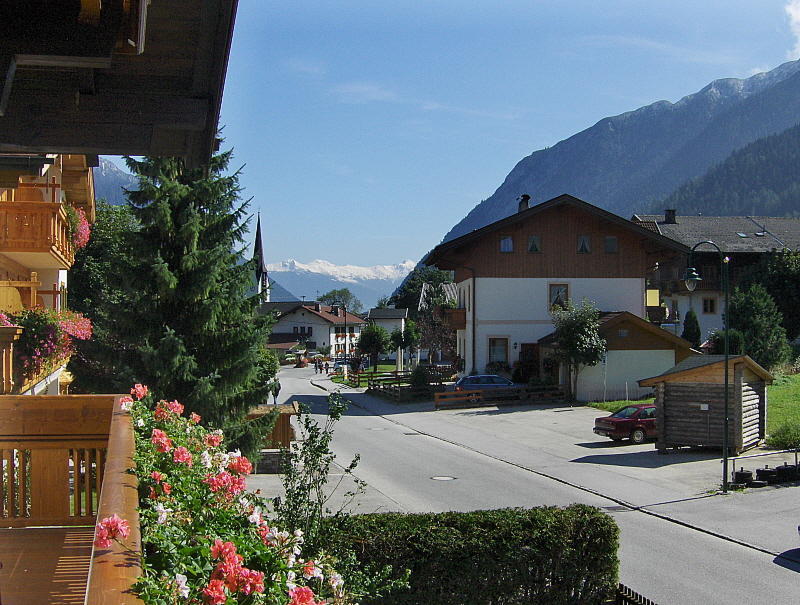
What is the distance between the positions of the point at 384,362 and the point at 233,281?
Answer: 86.2 meters

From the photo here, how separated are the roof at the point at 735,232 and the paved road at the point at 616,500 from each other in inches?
1727

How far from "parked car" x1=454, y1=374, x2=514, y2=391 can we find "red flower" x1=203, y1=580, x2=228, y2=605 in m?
39.3

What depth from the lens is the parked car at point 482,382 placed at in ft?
139

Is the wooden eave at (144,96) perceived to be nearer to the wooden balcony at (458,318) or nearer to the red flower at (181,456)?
the red flower at (181,456)

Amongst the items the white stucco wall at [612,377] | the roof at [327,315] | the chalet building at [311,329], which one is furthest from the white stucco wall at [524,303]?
the chalet building at [311,329]

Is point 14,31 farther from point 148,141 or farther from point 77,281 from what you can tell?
point 77,281

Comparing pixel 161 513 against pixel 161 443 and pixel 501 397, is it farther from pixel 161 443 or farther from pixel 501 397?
pixel 501 397

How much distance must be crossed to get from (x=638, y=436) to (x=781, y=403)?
26.6 ft

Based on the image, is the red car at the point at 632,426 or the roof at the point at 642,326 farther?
the roof at the point at 642,326

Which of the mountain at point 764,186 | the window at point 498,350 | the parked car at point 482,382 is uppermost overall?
the mountain at point 764,186

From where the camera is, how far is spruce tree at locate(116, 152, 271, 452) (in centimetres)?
1922

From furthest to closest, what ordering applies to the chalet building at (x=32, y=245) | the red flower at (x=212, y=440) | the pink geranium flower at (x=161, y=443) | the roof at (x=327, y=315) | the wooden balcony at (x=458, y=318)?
the roof at (x=327, y=315) < the wooden balcony at (x=458, y=318) < the chalet building at (x=32, y=245) < the red flower at (x=212, y=440) < the pink geranium flower at (x=161, y=443)

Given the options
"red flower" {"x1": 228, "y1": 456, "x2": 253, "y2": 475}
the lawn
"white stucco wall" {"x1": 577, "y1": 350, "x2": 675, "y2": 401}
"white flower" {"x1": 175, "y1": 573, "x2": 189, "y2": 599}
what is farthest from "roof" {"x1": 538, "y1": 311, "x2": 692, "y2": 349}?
"white flower" {"x1": 175, "y1": 573, "x2": 189, "y2": 599}

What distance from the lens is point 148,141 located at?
12.1 ft
